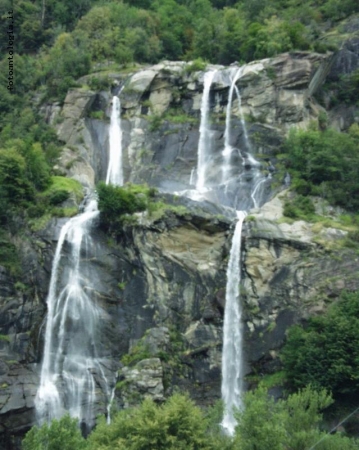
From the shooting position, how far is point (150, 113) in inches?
1946

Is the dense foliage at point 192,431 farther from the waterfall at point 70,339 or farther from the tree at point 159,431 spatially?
the waterfall at point 70,339

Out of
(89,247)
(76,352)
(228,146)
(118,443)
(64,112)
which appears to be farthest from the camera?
(64,112)

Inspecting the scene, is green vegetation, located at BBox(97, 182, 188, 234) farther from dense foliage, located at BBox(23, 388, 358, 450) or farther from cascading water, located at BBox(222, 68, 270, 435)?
dense foliage, located at BBox(23, 388, 358, 450)

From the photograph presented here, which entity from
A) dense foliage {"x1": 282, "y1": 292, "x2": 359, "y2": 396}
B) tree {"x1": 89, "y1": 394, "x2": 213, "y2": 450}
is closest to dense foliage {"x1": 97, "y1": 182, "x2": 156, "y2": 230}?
dense foliage {"x1": 282, "y1": 292, "x2": 359, "y2": 396}

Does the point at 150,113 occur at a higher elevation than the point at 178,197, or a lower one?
higher

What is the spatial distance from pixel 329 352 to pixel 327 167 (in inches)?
546

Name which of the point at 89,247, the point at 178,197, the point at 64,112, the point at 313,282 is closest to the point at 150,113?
the point at 64,112

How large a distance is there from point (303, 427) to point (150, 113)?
2943 centimetres

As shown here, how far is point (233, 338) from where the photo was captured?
34.4 metres

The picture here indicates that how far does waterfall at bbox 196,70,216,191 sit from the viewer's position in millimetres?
44312

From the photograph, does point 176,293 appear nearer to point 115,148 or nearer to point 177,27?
point 115,148

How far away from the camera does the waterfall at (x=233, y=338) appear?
3306cm

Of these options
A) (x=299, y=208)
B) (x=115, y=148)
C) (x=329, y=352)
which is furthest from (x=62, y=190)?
(x=329, y=352)

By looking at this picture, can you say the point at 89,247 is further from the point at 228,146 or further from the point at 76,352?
the point at 228,146
